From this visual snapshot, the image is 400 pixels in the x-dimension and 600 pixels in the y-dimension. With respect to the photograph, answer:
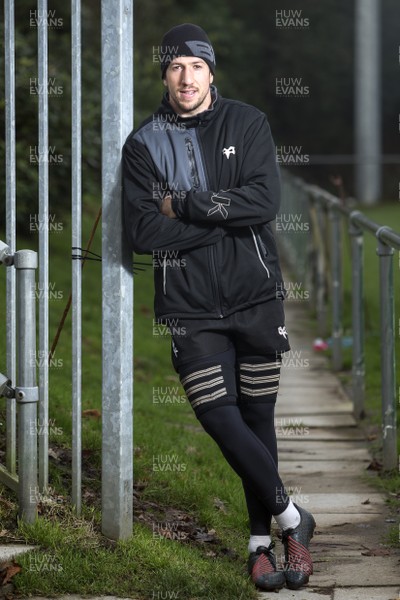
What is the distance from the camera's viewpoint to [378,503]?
6.23 meters

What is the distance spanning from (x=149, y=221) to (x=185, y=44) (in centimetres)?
65

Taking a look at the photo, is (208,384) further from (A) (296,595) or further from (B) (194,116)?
(B) (194,116)

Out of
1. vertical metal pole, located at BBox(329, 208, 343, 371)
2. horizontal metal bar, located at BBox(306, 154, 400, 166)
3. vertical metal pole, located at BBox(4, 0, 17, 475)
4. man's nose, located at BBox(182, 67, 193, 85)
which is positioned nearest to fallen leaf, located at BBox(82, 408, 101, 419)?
vertical metal pole, located at BBox(4, 0, 17, 475)

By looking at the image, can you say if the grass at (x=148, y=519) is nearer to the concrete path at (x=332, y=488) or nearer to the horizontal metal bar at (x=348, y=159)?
the concrete path at (x=332, y=488)

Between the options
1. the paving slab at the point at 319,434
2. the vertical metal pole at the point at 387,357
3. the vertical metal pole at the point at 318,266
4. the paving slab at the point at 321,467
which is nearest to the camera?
the vertical metal pole at the point at 387,357

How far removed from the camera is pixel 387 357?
6668 mm

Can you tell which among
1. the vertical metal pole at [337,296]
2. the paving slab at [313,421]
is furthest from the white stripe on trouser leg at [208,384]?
the vertical metal pole at [337,296]

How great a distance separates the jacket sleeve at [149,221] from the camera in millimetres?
4711

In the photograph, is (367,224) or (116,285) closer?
(116,285)

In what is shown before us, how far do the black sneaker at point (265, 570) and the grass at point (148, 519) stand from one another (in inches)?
2.1

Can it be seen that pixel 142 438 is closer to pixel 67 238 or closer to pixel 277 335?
pixel 277 335

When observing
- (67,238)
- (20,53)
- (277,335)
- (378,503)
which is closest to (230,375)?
(277,335)

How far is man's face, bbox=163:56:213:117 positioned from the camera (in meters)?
4.77

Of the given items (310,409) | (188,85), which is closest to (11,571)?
(188,85)
